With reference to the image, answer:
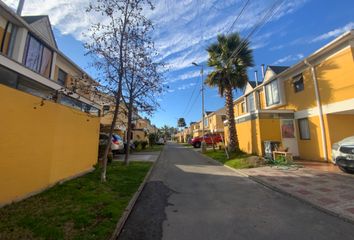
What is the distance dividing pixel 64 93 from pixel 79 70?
423 inches

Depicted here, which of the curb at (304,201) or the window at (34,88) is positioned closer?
the curb at (304,201)

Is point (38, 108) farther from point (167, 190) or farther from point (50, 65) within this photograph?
point (50, 65)

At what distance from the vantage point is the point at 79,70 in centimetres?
1777

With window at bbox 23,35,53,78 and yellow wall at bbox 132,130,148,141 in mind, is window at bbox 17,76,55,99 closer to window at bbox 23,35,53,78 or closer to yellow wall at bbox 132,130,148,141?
window at bbox 23,35,53,78

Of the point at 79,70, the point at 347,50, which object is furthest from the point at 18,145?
the point at 347,50

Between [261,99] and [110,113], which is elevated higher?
[261,99]

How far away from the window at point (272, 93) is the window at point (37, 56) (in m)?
16.8

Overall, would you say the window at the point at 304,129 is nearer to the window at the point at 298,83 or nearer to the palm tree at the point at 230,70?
the window at the point at 298,83

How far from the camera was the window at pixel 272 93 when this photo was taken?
58.1ft

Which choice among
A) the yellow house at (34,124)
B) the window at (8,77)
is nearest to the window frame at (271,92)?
the yellow house at (34,124)

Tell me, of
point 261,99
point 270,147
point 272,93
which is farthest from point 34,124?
point 261,99

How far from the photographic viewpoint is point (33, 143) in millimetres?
6145

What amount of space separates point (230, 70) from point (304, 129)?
23.9 feet

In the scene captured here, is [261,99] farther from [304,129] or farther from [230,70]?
[304,129]
